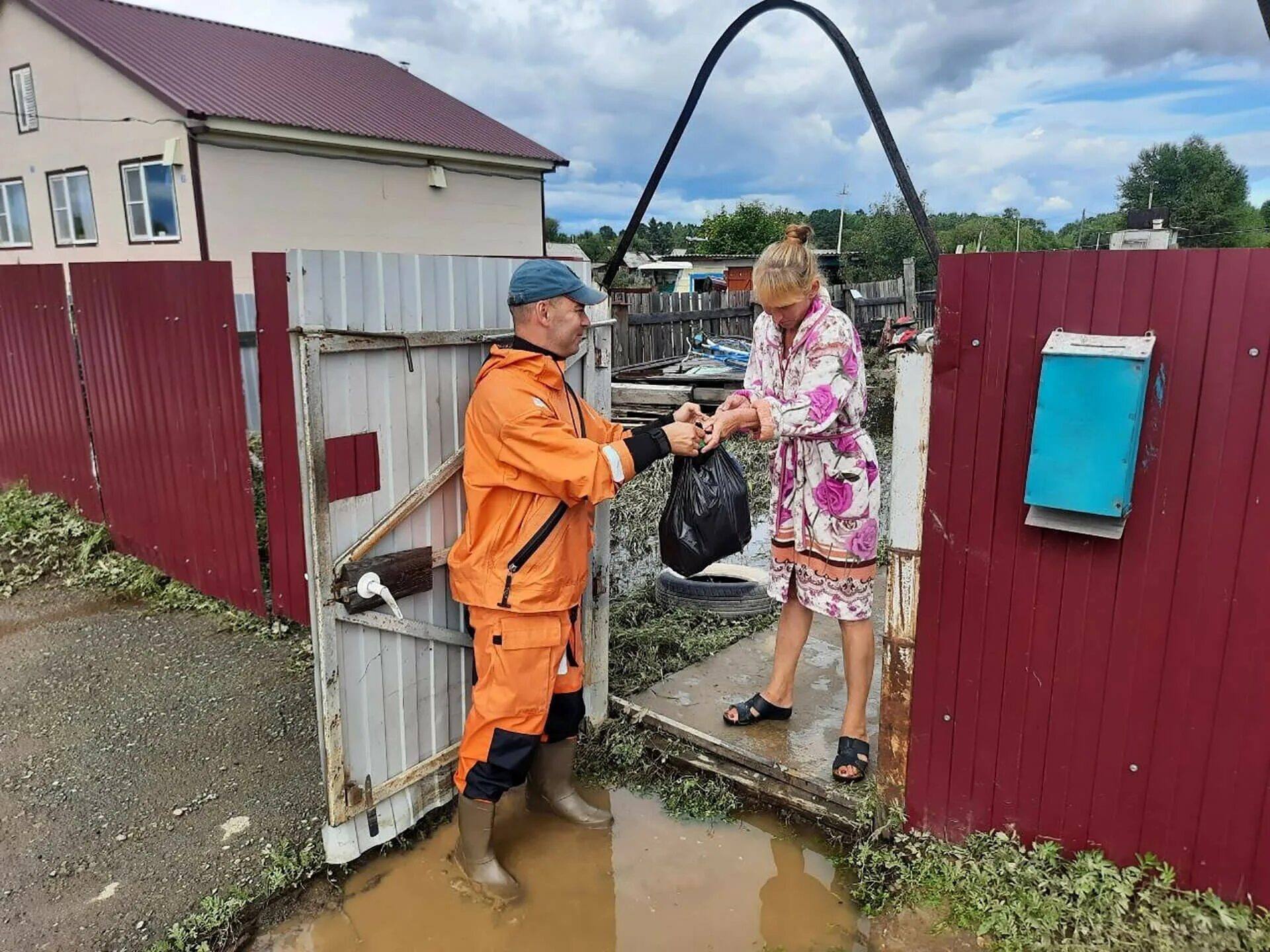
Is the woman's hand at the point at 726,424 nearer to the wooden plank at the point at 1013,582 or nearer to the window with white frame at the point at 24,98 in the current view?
the wooden plank at the point at 1013,582

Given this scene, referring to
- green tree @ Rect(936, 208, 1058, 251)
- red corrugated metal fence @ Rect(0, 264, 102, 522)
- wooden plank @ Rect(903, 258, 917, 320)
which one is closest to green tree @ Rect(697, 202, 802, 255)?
green tree @ Rect(936, 208, 1058, 251)

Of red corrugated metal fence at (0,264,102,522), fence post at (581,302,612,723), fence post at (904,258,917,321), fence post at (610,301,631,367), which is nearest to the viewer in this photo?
fence post at (581,302,612,723)

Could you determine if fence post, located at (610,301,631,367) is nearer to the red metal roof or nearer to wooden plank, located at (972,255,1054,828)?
the red metal roof

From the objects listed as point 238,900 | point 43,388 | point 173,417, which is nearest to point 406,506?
point 238,900

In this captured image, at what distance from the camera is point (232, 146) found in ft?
49.4

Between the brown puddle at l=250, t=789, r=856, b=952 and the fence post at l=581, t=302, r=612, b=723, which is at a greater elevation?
the fence post at l=581, t=302, r=612, b=723

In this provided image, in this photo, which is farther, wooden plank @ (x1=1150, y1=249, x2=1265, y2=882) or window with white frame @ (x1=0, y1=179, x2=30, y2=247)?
window with white frame @ (x1=0, y1=179, x2=30, y2=247)

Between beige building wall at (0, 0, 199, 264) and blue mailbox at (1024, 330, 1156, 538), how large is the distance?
628 inches

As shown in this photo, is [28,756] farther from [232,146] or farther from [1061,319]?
[232,146]

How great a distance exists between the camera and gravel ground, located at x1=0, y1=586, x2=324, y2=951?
290cm

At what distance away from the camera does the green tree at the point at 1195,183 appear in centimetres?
3019

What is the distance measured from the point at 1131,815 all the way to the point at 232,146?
16675mm

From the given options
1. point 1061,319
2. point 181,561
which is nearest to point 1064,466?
point 1061,319

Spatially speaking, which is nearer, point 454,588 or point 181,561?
point 454,588
